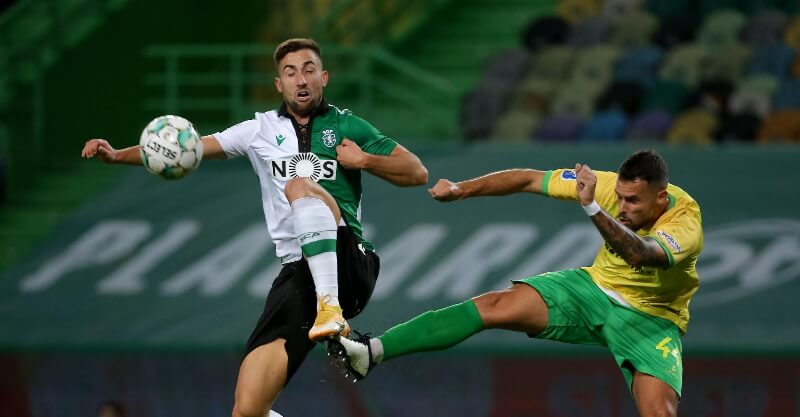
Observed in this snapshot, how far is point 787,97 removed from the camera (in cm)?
1448

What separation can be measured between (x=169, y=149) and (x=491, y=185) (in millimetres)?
1784

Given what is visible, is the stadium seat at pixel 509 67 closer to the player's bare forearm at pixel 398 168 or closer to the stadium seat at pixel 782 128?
the stadium seat at pixel 782 128

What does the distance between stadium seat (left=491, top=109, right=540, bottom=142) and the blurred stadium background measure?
3 centimetres

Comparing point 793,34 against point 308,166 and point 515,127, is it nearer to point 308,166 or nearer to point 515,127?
point 515,127

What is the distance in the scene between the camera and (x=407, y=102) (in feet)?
53.6

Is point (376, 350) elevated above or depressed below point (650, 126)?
below

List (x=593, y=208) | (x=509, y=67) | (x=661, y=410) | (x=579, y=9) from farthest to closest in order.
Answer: (x=579, y=9)
(x=509, y=67)
(x=661, y=410)
(x=593, y=208)

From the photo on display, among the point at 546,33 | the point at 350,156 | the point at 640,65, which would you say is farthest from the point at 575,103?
the point at 350,156

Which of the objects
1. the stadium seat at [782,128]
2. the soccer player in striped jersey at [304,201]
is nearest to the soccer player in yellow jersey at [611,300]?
the soccer player in striped jersey at [304,201]

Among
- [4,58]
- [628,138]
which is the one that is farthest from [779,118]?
[4,58]

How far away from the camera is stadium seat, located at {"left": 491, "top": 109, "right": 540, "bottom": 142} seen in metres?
15.1

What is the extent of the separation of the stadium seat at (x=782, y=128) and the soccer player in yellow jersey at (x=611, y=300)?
5.21 m

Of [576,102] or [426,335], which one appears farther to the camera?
[576,102]

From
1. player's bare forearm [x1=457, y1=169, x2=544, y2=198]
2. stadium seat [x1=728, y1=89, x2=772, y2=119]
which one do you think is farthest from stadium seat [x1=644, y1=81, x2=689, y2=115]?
player's bare forearm [x1=457, y1=169, x2=544, y2=198]
